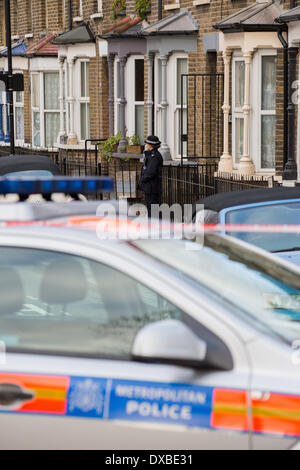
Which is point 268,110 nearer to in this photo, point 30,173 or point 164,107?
point 164,107

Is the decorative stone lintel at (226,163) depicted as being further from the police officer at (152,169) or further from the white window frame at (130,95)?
the white window frame at (130,95)

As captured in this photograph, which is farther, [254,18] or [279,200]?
[254,18]

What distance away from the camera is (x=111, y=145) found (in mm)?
26516

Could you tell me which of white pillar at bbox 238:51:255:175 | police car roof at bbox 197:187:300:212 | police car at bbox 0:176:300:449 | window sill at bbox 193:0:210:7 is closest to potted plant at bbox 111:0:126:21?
window sill at bbox 193:0:210:7

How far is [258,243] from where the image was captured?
1027 cm

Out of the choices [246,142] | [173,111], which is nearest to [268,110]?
[246,142]

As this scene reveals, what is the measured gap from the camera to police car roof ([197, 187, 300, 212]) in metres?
10.3

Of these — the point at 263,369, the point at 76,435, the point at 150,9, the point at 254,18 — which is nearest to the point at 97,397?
the point at 76,435

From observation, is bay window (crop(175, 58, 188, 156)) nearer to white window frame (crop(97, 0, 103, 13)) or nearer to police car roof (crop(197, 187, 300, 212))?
white window frame (crop(97, 0, 103, 13))

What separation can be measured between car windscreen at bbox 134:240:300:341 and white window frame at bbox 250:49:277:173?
13.6m

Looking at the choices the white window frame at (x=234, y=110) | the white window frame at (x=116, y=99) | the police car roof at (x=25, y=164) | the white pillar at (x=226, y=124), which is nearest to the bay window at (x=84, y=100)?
the white window frame at (x=116, y=99)

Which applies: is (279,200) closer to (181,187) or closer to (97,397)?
(97,397)

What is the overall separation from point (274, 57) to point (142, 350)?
586 inches

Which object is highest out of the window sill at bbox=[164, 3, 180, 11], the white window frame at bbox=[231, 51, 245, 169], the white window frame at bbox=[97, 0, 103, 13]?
the white window frame at bbox=[97, 0, 103, 13]
